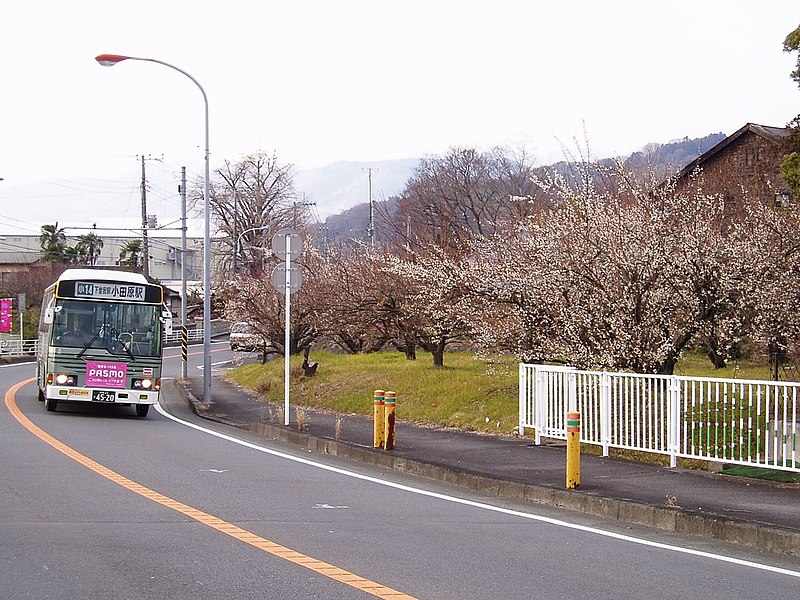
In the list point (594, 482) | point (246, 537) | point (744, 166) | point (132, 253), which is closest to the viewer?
point (246, 537)

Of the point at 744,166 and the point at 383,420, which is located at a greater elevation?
the point at 744,166

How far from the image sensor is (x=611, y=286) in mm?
16078

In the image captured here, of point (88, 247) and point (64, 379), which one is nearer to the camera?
point (64, 379)

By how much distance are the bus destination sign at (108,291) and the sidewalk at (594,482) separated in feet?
17.5

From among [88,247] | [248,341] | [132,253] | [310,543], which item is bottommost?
[310,543]

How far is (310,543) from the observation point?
8430 millimetres

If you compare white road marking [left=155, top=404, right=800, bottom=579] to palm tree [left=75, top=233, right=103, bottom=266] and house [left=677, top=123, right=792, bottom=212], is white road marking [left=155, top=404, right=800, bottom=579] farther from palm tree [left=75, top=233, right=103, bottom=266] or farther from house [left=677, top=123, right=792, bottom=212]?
palm tree [left=75, top=233, right=103, bottom=266]

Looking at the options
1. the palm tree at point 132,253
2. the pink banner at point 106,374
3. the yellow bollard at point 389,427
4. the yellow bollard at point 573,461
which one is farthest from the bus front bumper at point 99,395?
the palm tree at point 132,253

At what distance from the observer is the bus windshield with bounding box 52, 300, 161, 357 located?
2205cm

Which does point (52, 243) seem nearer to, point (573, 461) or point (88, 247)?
point (88, 247)

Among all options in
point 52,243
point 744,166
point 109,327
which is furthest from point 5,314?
point 744,166

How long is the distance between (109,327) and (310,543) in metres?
15.1

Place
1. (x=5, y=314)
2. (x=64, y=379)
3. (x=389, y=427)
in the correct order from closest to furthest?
1. (x=389, y=427)
2. (x=64, y=379)
3. (x=5, y=314)

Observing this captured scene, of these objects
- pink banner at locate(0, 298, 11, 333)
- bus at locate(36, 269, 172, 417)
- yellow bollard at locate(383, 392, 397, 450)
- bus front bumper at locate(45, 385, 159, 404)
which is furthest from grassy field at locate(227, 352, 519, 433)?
pink banner at locate(0, 298, 11, 333)
